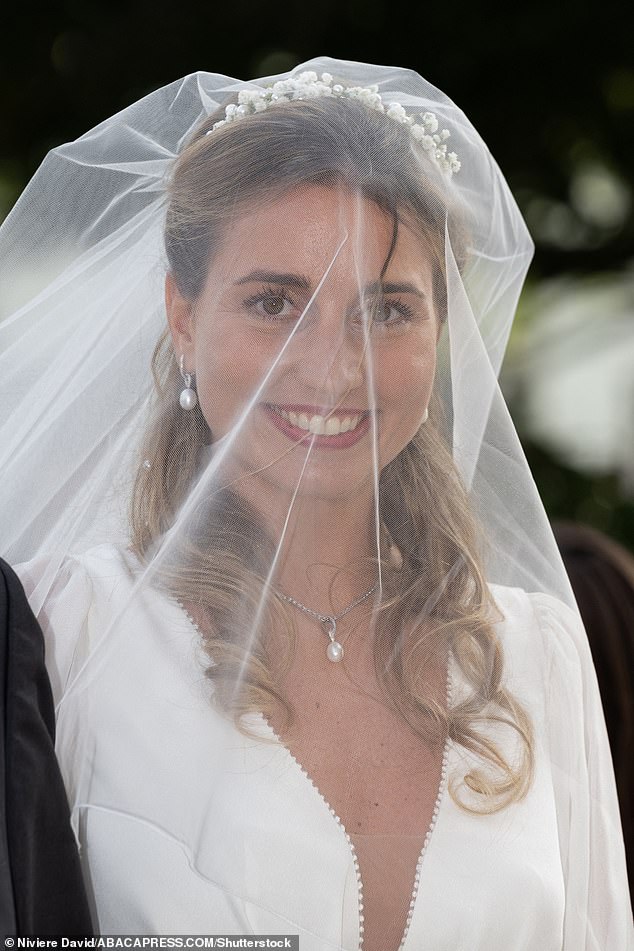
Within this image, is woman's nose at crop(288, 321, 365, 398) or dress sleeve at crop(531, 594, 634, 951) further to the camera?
dress sleeve at crop(531, 594, 634, 951)

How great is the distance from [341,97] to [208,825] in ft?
3.73

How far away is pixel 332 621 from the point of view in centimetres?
203

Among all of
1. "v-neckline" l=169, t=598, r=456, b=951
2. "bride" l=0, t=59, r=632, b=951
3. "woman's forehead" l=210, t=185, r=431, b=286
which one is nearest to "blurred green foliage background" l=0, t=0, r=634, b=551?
"bride" l=0, t=59, r=632, b=951

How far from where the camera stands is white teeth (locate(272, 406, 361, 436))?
70.0 inches

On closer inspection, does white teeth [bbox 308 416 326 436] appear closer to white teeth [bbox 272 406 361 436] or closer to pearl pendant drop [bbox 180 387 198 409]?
white teeth [bbox 272 406 361 436]

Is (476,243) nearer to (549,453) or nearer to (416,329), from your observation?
(416,329)

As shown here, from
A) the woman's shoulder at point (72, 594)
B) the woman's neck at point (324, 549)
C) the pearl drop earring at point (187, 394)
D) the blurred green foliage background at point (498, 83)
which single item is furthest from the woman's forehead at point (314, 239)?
the blurred green foliage background at point (498, 83)

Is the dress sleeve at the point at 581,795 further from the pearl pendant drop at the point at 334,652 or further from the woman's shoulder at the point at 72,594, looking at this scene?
the woman's shoulder at the point at 72,594

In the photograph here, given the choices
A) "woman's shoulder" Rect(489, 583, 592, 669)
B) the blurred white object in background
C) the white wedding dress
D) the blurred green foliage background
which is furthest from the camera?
the blurred white object in background

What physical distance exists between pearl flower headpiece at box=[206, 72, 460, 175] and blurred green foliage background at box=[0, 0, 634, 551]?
2746mm

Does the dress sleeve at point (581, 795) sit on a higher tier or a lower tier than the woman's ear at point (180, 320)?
lower

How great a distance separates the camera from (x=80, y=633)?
179 cm

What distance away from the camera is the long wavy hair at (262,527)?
1794 mm

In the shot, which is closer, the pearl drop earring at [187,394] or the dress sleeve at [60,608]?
the dress sleeve at [60,608]
